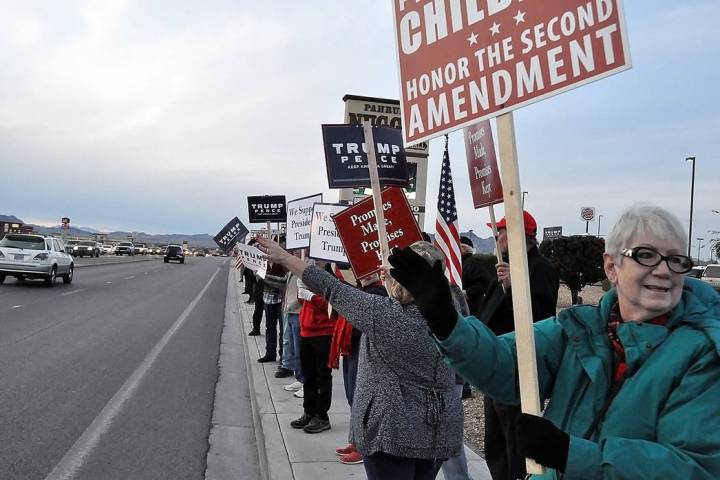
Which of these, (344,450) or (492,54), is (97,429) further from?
(492,54)

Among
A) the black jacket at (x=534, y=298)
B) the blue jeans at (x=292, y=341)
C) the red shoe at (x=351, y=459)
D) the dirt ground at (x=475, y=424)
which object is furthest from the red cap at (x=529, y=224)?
the blue jeans at (x=292, y=341)

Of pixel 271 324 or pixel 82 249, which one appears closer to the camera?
pixel 271 324

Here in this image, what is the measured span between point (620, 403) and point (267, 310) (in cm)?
824

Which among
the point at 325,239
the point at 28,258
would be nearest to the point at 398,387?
the point at 325,239

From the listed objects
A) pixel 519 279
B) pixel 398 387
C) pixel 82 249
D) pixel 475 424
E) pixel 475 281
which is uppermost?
pixel 82 249

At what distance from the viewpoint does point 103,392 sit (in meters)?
7.21

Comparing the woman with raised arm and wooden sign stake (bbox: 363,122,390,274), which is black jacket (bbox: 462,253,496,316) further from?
the woman with raised arm

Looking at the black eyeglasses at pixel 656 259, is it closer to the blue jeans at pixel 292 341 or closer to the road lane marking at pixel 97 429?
the road lane marking at pixel 97 429

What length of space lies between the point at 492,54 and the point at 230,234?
769cm

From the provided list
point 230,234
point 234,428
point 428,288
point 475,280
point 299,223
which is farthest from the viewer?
point 230,234

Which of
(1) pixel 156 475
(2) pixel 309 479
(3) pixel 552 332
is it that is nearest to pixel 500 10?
(3) pixel 552 332

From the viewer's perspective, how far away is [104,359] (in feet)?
30.0

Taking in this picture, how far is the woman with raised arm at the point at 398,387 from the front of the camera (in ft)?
8.91

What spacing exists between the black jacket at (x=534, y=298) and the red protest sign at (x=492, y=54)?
1870 mm
